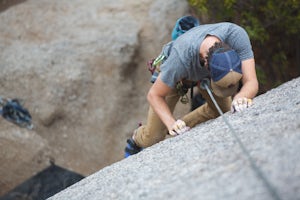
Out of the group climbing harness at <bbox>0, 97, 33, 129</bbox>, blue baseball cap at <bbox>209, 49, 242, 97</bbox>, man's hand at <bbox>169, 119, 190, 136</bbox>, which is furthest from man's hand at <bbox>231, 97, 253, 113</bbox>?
climbing harness at <bbox>0, 97, 33, 129</bbox>

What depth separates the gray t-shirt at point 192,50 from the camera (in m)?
3.46

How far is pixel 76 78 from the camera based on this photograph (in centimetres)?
695

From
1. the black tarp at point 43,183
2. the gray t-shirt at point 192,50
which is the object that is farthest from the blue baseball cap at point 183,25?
the black tarp at point 43,183

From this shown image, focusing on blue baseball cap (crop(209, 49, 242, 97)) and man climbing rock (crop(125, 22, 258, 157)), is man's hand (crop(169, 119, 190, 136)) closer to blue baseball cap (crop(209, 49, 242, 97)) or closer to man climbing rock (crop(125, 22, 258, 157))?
man climbing rock (crop(125, 22, 258, 157))

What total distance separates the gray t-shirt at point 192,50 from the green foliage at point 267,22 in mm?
2319

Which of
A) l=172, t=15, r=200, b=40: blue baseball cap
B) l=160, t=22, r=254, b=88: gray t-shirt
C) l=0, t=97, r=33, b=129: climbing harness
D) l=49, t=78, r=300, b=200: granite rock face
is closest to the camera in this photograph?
l=49, t=78, r=300, b=200: granite rock face

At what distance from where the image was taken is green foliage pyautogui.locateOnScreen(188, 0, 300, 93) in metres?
6.01

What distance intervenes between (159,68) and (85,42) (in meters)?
3.55

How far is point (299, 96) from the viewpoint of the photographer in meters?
3.69

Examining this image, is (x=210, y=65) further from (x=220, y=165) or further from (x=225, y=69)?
(x=220, y=165)

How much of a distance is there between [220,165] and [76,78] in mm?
4696

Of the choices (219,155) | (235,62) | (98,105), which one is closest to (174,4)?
(98,105)

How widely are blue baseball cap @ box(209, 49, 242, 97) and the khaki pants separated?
35.3 inches

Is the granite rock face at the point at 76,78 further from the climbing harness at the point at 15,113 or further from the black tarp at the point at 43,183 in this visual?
the black tarp at the point at 43,183
